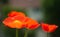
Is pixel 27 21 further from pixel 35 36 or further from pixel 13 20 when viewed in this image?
pixel 35 36

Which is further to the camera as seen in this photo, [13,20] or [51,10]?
[51,10]

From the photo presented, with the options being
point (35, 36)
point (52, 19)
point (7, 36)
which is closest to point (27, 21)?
point (7, 36)

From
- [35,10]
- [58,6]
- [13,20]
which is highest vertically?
[13,20]

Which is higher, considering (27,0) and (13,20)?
(13,20)

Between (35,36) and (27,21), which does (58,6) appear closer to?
(35,36)

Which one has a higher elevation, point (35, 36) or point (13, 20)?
point (13, 20)

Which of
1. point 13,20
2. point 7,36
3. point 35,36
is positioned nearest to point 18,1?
point 35,36

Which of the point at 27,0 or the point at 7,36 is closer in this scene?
the point at 7,36

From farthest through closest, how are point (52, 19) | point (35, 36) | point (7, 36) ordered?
1. point (52, 19)
2. point (35, 36)
3. point (7, 36)

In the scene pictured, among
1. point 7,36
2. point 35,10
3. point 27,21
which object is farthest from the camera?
point 35,10
